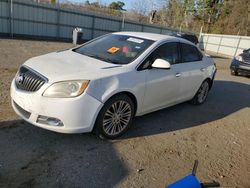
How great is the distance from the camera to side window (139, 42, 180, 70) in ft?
14.8

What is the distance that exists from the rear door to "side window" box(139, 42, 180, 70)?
0.75ft

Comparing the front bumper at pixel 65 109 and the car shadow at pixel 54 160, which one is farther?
the front bumper at pixel 65 109

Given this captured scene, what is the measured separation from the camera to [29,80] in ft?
12.4

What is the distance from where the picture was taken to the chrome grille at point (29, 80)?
3644mm

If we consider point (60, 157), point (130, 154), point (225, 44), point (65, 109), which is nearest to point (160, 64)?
point (130, 154)

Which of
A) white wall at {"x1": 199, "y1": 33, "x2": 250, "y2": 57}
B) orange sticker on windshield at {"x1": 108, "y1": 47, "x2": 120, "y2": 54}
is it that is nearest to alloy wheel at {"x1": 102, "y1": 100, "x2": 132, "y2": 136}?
orange sticker on windshield at {"x1": 108, "y1": 47, "x2": 120, "y2": 54}

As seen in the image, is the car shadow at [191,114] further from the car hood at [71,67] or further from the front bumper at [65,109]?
the car hood at [71,67]

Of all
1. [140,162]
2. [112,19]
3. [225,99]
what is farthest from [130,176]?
[112,19]

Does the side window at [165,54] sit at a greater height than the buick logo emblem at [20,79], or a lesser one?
greater

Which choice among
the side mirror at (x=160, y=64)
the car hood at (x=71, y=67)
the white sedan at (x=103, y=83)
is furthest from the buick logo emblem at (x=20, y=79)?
the side mirror at (x=160, y=64)

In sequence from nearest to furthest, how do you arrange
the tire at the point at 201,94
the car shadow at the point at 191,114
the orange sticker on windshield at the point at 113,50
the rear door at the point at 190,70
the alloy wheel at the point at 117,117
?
1. the alloy wheel at the point at 117,117
2. the orange sticker on windshield at the point at 113,50
3. the car shadow at the point at 191,114
4. the rear door at the point at 190,70
5. the tire at the point at 201,94

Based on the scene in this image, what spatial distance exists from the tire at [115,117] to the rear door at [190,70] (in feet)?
5.16

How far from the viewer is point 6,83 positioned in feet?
21.2

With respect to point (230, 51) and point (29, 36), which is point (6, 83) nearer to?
point (29, 36)
